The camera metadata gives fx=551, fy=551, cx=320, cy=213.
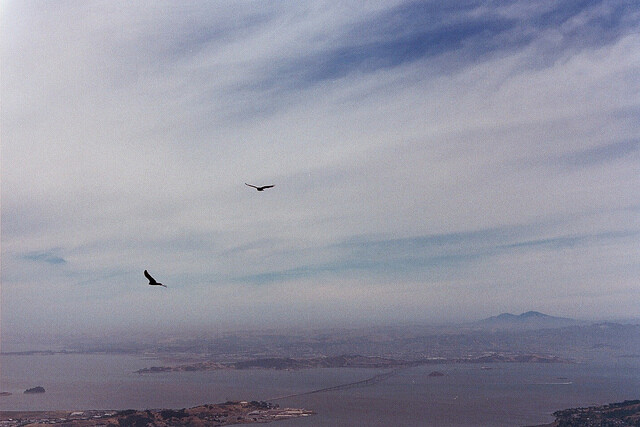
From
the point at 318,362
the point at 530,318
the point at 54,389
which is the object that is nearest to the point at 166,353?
the point at 318,362

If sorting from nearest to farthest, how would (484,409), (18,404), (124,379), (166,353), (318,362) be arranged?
(18,404), (484,409), (124,379), (318,362), (166,353)

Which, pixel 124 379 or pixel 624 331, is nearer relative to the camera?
pixel 124 379

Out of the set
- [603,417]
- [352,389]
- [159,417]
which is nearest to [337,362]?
[352,389]

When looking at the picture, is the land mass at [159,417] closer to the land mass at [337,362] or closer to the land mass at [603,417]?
the land mass at [603,417]

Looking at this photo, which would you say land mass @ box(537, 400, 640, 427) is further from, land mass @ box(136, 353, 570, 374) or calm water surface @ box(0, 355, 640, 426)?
land mass @ box(136, 353, 570, 374)

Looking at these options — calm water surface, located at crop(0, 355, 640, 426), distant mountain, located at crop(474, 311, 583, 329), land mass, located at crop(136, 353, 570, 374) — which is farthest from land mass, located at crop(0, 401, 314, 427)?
distant mountain, located at crop(474, 311, 583, 329)

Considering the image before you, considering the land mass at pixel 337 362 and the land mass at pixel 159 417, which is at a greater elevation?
the land mass at pixel 159 417

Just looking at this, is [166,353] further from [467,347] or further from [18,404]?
[467,347]

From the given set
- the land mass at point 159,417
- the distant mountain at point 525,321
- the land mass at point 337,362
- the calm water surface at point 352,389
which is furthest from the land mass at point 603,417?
the distant mountain at point 525,321
